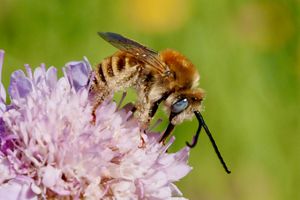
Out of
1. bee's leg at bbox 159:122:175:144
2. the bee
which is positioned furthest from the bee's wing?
bee's leg at bbox 159:122:175:144

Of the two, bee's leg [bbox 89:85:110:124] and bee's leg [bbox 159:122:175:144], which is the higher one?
bee's leg [bbox 89:85:110:124]

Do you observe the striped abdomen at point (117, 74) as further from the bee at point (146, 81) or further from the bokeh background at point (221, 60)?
the bokeh background at point (221, 60)

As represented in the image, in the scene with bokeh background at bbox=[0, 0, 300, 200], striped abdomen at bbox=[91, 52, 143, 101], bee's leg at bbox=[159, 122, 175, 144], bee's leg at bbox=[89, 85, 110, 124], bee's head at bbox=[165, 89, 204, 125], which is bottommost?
bokeh background at bbox=[0, 0, 300, 200]

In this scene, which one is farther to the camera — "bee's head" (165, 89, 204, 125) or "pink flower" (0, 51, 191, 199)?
"bee's head" (165, 89, 204, 125)

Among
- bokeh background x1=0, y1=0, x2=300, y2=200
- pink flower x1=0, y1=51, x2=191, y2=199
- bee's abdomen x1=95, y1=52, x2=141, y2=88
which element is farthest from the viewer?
bokeh background x1=0, y1=0, x2=300, y2=200

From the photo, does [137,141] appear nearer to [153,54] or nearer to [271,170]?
[153,54]

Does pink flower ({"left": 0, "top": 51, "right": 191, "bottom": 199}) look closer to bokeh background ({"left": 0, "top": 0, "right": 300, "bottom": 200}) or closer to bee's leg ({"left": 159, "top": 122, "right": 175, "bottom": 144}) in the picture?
bee's leg ({"left": 159, "top": 122, "right": 175, "bottom": 144})

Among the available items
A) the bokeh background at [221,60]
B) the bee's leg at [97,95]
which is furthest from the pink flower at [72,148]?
the bokeh background at [221,60]
